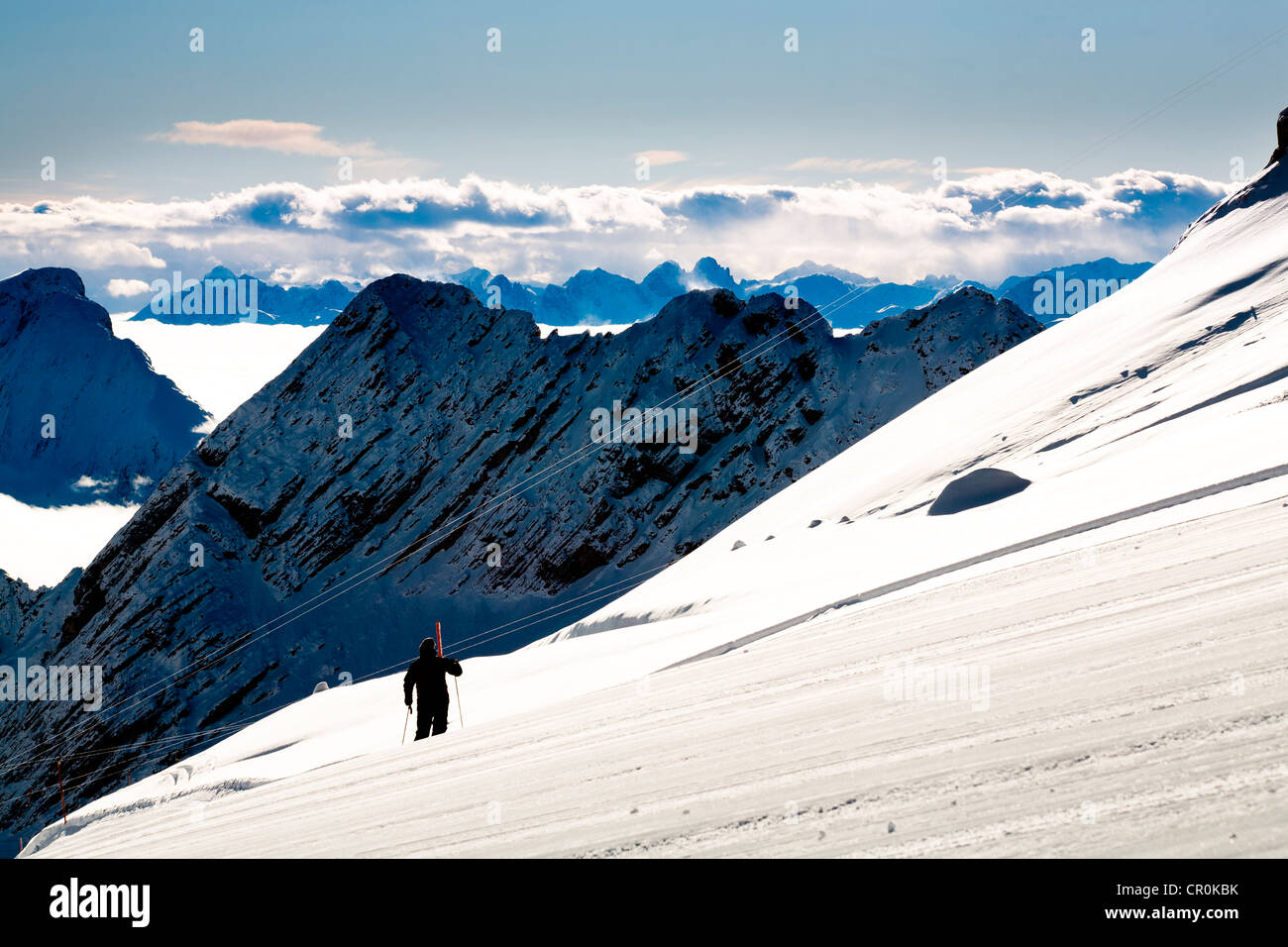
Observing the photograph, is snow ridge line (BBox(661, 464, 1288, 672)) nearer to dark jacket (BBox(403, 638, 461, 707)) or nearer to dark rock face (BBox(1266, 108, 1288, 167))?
dark jacket (BBox(403, 638, 461, 707))

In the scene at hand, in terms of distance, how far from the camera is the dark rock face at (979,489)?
13398 millimetres

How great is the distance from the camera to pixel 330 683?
69500 mm

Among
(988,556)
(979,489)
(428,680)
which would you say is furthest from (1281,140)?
(428,680)

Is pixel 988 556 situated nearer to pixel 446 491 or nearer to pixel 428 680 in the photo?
pixel 428 680

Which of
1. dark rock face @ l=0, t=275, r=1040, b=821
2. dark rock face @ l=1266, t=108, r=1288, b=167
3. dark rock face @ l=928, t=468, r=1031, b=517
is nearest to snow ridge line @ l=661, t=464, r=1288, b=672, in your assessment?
dark rock face @ l=928, t=468, r=1031, b=517

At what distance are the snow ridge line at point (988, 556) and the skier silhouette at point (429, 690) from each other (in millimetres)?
3639

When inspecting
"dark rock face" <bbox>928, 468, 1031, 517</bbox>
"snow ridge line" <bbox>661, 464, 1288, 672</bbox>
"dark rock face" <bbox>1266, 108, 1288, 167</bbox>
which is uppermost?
"dark rock face" <bbox>1266, 108, 1288, 167</bbox>

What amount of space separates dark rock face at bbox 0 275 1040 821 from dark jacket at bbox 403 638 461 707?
2264 inches

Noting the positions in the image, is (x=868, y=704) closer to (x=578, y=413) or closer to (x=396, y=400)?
(x=578, y=413)

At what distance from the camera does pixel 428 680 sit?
11.2 m

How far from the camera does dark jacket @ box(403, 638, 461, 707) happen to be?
1105cm

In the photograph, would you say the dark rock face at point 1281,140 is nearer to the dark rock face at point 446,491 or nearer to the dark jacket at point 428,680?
the dark jacket at point 428,680
